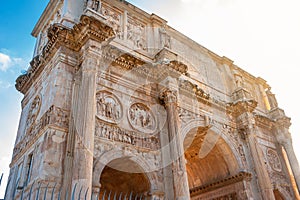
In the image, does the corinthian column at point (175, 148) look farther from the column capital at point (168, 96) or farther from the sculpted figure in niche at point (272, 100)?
the sculpted figure in niche at point (272, 100)

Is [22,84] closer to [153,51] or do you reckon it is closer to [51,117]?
[51,117]

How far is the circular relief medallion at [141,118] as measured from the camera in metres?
8.41

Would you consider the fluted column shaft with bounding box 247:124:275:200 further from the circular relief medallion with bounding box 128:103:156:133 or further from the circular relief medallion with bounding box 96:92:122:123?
the circular relief medallion with bounding box 96:92:122:123

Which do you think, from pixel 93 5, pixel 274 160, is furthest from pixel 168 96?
pixel 274 160

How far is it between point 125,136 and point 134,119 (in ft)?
2.50

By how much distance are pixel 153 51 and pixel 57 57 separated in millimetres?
3783

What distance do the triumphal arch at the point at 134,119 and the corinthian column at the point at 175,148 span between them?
30 millimetres

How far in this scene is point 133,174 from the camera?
8.10m

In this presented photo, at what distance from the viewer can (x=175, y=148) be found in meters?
8.27

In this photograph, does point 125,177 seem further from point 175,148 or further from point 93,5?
point 93,5

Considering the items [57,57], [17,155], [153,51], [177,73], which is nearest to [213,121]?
[177,73]

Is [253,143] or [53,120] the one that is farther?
[253,143]

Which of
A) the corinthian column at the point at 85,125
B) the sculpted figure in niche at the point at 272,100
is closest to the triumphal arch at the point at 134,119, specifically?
the corinthian column at the point at 85,125

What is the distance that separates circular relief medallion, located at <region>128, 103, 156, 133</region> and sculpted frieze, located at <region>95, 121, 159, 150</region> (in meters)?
0.26
